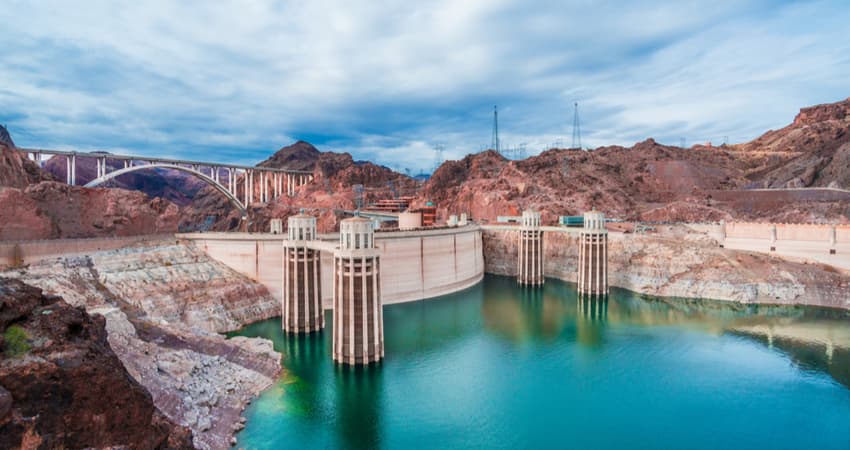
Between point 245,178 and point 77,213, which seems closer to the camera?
point 77,213

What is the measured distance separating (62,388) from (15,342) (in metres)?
1.66

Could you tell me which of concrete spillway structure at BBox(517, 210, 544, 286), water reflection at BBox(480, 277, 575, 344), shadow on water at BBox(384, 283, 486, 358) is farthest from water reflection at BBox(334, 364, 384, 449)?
concrete spillway structure at BBox(517, 210, 544, 286)

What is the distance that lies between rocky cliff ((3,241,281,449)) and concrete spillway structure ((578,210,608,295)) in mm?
35302

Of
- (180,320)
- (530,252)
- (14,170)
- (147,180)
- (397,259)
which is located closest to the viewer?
(180,320)

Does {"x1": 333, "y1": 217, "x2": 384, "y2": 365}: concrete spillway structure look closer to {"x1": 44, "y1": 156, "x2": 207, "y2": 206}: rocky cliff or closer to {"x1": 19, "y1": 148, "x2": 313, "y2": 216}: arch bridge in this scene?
{"x1": 19, "y1": 148, "x2": 313, "y2": 216}: arch bridge

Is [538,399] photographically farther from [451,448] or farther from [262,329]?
[262,329]

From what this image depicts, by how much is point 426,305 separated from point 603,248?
2198 centimetres

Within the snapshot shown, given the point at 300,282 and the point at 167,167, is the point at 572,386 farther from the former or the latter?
the point at 167,167

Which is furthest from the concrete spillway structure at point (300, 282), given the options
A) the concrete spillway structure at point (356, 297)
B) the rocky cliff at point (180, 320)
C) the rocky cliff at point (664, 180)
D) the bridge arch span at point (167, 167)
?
the rocky cliff at point (664, 180)

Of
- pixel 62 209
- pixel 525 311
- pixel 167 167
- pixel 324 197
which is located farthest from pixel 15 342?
pixel 324 197

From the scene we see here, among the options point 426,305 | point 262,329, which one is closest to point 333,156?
point 426,305

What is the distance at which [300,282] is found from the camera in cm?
3834

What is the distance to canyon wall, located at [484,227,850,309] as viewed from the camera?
A: 50.2 meters

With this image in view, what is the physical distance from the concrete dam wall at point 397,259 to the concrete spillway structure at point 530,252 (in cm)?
629
